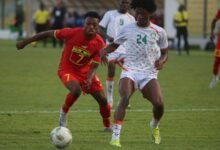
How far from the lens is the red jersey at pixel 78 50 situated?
46.3 feet

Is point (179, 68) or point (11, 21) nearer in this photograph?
point (179, 68)

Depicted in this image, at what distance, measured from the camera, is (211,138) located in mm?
13703

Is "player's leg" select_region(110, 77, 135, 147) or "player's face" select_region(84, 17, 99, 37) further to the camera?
"player's face" select_region(84, 17, 99, 37)

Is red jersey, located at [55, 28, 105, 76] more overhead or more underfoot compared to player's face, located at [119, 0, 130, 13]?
more overhead

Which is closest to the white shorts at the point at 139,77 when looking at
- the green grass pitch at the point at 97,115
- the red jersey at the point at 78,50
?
the green grass pitch at the point at 97,115

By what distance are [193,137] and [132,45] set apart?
222 cm

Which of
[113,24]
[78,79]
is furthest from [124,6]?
[78,79]

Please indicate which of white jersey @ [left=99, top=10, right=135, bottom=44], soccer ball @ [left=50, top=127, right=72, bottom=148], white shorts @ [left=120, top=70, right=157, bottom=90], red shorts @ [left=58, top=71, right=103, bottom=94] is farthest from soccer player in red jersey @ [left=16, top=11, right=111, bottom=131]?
white jersey @ [left=99, top=10, right=135, bottom=44]

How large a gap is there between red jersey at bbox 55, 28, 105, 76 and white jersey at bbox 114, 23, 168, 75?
4.93 feet

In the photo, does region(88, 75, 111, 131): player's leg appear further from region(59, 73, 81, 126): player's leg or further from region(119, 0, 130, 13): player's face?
region(119, 0, 130, 13): player's face

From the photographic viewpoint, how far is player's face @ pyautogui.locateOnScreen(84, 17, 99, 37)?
1380cm

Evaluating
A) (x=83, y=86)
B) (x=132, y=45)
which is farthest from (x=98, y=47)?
(x=132, y=45)

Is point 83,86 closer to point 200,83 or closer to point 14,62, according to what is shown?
point 200,83

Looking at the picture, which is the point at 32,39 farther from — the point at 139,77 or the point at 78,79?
the point at 139,77
